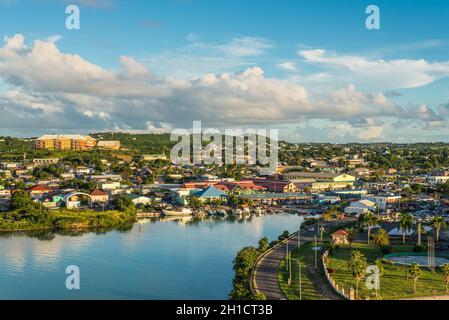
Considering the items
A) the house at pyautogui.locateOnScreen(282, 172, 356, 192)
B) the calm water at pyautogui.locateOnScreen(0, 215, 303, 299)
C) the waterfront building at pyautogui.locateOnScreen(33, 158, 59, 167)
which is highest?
the waterfront building at pyautogui.locateOnScreen(33, 158, 59, 167)

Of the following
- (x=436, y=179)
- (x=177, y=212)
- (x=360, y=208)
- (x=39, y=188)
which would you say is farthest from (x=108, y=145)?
(x=360, y=208)

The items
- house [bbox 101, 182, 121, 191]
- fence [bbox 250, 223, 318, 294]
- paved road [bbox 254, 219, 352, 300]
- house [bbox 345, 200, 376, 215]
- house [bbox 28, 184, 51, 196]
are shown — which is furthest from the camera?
house [bbox 101, 182, 121, 191]

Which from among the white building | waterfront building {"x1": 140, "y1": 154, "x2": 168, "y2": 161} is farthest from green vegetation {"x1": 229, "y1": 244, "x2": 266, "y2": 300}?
waterfront building {"x1": 140, "y1": 154, "x2": 168, "y2": 161}

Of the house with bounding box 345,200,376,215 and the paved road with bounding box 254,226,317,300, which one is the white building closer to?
the house with bounding box 345,200,376,215

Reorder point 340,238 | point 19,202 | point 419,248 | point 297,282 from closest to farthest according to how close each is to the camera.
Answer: point 297,282 < point 419,248 < point 340,238 < point 19,202

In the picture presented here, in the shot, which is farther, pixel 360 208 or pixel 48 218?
pixel 360 208

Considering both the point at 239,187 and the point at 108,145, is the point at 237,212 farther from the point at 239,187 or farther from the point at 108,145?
the point at 108,145

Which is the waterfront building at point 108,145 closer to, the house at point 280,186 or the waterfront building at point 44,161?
the waterfront building at point 44,161
